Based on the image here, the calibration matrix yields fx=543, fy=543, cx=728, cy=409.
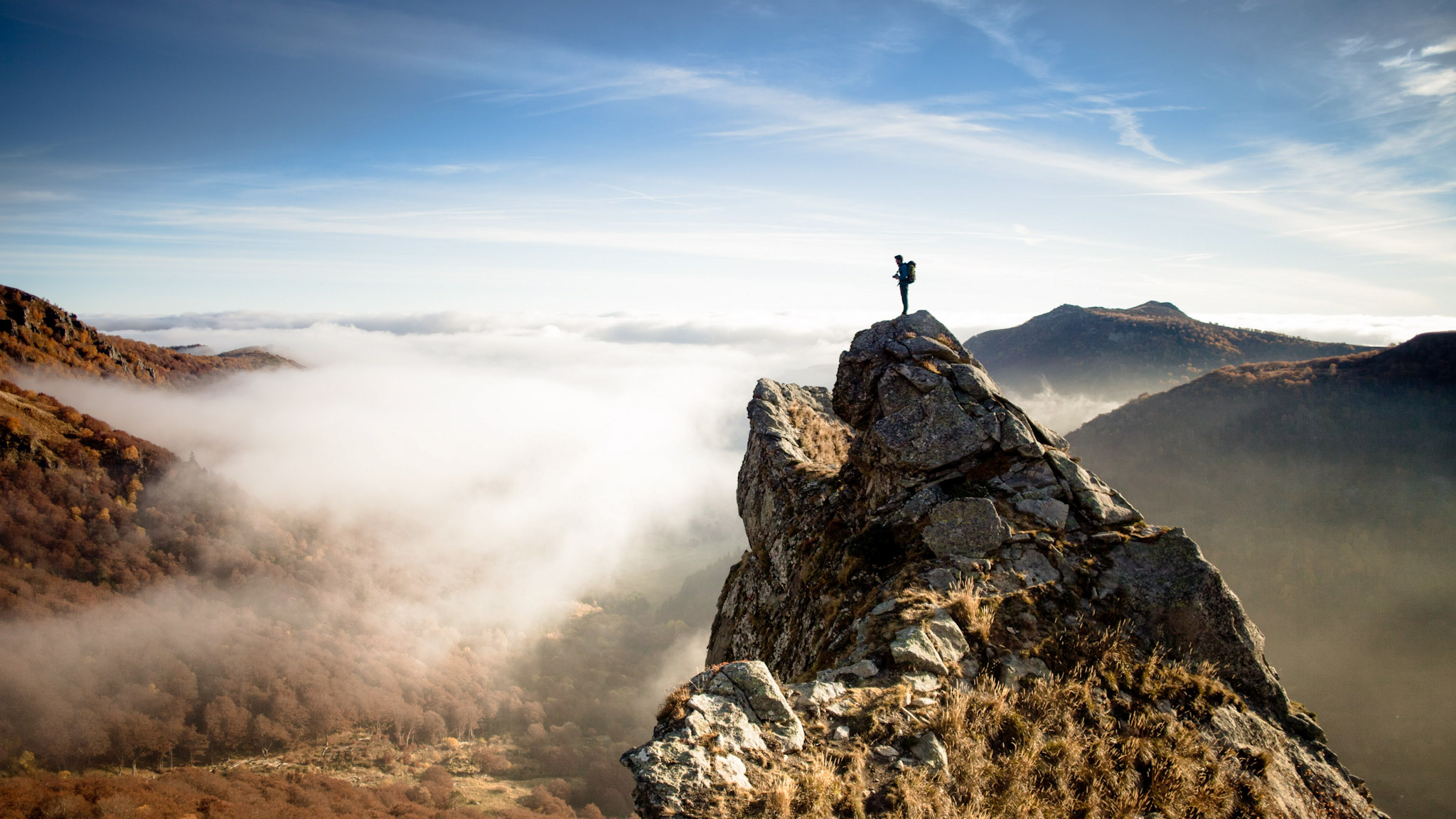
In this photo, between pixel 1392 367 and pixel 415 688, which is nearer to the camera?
pixel 1392 367

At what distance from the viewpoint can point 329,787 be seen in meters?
129

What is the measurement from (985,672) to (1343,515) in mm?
171248

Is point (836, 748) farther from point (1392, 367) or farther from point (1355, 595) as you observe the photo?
point (1392, 367)

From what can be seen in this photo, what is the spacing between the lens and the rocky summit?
7.25m

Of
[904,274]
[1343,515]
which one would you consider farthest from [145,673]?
[1343,515]

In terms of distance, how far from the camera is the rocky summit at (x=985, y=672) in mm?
7254

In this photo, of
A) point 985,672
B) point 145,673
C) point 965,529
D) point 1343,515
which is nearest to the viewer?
point 985,672

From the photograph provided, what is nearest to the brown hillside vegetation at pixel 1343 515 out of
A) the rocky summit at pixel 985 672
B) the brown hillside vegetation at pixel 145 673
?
the rocky summit at pixel 985 672

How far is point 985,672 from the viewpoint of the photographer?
374 inches

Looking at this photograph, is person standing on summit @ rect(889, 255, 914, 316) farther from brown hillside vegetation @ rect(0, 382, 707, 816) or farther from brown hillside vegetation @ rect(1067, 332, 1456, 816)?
brown hillside vegetation @ rect(0, 382, 707, 816)

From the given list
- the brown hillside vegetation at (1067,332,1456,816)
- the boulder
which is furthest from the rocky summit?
the brown hillside vegetation at (1067,332,1456,816)

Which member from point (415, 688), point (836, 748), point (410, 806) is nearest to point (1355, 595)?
point (836, 748)

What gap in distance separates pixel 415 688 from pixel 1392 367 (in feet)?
976

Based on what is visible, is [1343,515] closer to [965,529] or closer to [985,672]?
[965,529]
